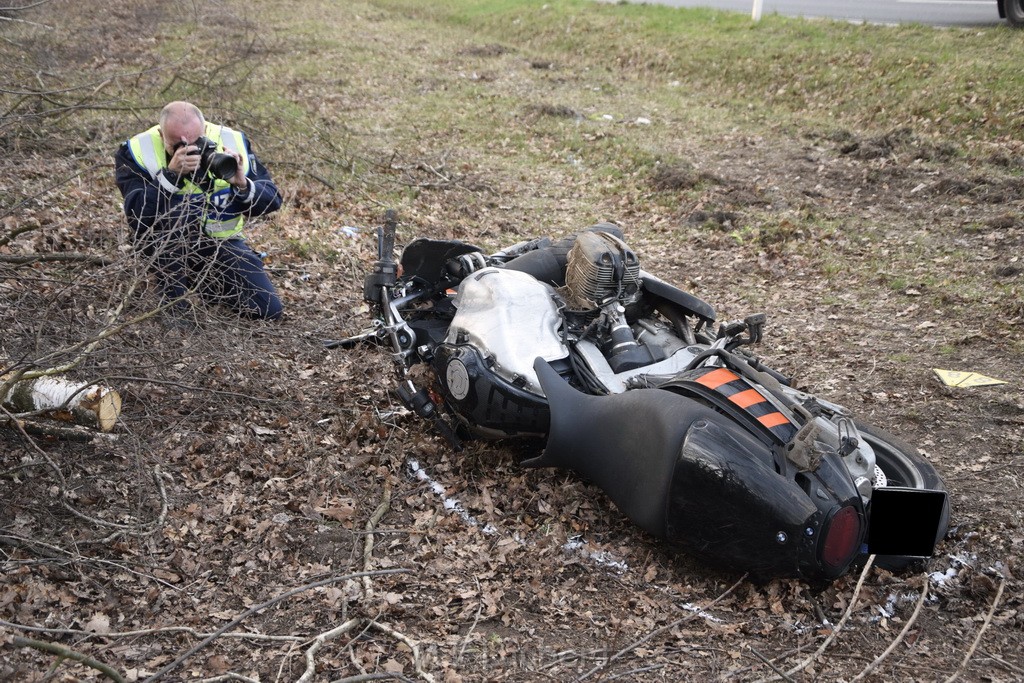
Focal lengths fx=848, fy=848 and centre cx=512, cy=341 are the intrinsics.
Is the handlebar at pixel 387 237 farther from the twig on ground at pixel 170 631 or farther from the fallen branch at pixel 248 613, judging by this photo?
the twig on ground at pixel 170 631

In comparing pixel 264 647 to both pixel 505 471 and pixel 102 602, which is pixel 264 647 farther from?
pixel 505 471

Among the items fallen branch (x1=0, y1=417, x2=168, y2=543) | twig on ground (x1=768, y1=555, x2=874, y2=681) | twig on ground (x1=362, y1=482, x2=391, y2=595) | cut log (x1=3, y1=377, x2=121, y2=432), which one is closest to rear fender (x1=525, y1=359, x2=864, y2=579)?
twig on ground (x1=768, y1=555, x2=874, y2=681)

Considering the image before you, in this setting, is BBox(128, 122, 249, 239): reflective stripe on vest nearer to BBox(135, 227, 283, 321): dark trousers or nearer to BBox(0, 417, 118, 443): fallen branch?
BBox(135, 227, 283, 321): dark trousers

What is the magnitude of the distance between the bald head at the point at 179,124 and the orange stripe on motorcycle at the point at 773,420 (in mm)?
3808

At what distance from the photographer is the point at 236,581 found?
11.7 feet

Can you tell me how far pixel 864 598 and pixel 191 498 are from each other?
3.02 m

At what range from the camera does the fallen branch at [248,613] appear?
2.89m

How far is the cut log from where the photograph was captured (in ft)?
12.9

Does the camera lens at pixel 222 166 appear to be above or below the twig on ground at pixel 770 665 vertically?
above

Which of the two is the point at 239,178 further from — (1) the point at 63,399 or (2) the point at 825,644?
(2) the point at 825,644

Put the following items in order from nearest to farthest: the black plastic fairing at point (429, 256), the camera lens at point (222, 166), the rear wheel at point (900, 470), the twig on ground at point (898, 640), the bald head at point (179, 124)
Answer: the twig on ground at point (898, 640) → the rear wheel at point (900, 470) → the black plastic fairing at point (429, 256) → the camera lens at point (222, 166) → the bald head at point (179, 124)

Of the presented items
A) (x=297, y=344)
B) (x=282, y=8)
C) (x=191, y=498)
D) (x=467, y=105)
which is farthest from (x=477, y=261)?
(x=282, y=8)

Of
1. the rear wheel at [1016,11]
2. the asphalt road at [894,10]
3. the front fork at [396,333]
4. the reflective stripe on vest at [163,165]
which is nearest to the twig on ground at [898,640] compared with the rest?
the front fork at [396,333]

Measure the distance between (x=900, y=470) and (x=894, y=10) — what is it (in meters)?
11.1
